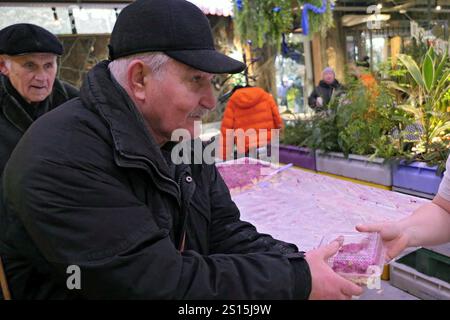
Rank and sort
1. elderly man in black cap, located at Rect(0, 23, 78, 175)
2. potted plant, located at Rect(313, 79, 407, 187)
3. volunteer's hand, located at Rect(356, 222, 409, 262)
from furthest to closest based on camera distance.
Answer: potted plant, located at Rect(313, 79, 407, 187)
elderly man in black cap, located at Rect(0, 23, 78, 175)
volunteer's hand, located at Rect(356, 222, 409, 262)

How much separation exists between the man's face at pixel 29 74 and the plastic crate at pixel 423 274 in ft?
6.92

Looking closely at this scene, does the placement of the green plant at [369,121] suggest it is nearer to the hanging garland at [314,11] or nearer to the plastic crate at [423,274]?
the plastic crate at [423,274]

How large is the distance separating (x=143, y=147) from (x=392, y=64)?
3372 mm

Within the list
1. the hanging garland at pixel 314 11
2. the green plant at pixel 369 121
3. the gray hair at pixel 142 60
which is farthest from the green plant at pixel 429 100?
the gray hair at pixel 142 60

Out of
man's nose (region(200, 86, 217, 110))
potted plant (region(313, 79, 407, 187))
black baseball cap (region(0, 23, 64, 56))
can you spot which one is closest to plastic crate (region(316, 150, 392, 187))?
potted plant (region(313, 79, 407, 187))

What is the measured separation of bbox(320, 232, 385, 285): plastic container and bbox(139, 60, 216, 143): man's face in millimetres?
577

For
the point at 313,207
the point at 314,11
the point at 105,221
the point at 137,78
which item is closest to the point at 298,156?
the point at 313,207

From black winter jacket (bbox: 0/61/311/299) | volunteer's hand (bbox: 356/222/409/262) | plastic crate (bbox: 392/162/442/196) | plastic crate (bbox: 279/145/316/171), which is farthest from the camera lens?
plastic crate (bbox: 279/145/316/171)

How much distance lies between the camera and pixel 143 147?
94cm

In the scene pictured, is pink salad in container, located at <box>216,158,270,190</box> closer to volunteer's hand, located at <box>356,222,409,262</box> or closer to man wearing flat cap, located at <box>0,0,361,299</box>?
volunteer's hand, located at <box>356,222,409,262</box>

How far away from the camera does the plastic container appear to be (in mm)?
1092

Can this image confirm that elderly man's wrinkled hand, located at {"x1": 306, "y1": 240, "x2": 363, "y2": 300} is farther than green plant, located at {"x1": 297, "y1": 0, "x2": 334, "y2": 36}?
No

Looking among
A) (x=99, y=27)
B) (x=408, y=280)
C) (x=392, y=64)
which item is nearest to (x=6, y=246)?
(x=408, y=280)

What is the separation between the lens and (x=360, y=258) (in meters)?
1.17
